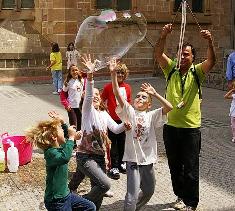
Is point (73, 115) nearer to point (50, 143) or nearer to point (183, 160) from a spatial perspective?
point (183, 160)

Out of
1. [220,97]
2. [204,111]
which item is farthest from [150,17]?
[204,111]

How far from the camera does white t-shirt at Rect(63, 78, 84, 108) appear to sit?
8766mm

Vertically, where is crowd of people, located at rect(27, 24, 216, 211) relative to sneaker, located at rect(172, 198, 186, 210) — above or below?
above

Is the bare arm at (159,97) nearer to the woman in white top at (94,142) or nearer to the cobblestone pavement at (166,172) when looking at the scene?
the woman in white top at (94,142)

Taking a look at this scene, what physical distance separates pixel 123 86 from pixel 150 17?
16264 millimetres

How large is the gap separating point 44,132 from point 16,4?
20606 mm

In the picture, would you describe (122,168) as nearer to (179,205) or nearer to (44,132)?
(179,205)

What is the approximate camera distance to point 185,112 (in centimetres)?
598

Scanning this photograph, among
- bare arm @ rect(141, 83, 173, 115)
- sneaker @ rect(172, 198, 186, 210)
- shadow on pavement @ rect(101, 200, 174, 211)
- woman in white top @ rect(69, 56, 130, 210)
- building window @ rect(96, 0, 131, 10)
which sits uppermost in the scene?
building window @ rect(96, 0, 131, 10)

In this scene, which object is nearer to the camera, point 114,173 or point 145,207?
point 145,207

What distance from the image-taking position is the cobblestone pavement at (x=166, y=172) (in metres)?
6.46

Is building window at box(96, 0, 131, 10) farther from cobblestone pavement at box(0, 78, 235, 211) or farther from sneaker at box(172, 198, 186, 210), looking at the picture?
sneaker at box(172, 198, 186, 210)

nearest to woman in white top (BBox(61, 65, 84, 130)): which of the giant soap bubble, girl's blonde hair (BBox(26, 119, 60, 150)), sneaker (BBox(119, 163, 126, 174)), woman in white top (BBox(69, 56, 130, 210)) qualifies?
sneaker (BBox(119, 163, 126, 174))

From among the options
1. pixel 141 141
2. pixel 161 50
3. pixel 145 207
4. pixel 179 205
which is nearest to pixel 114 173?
pixel 145 207
